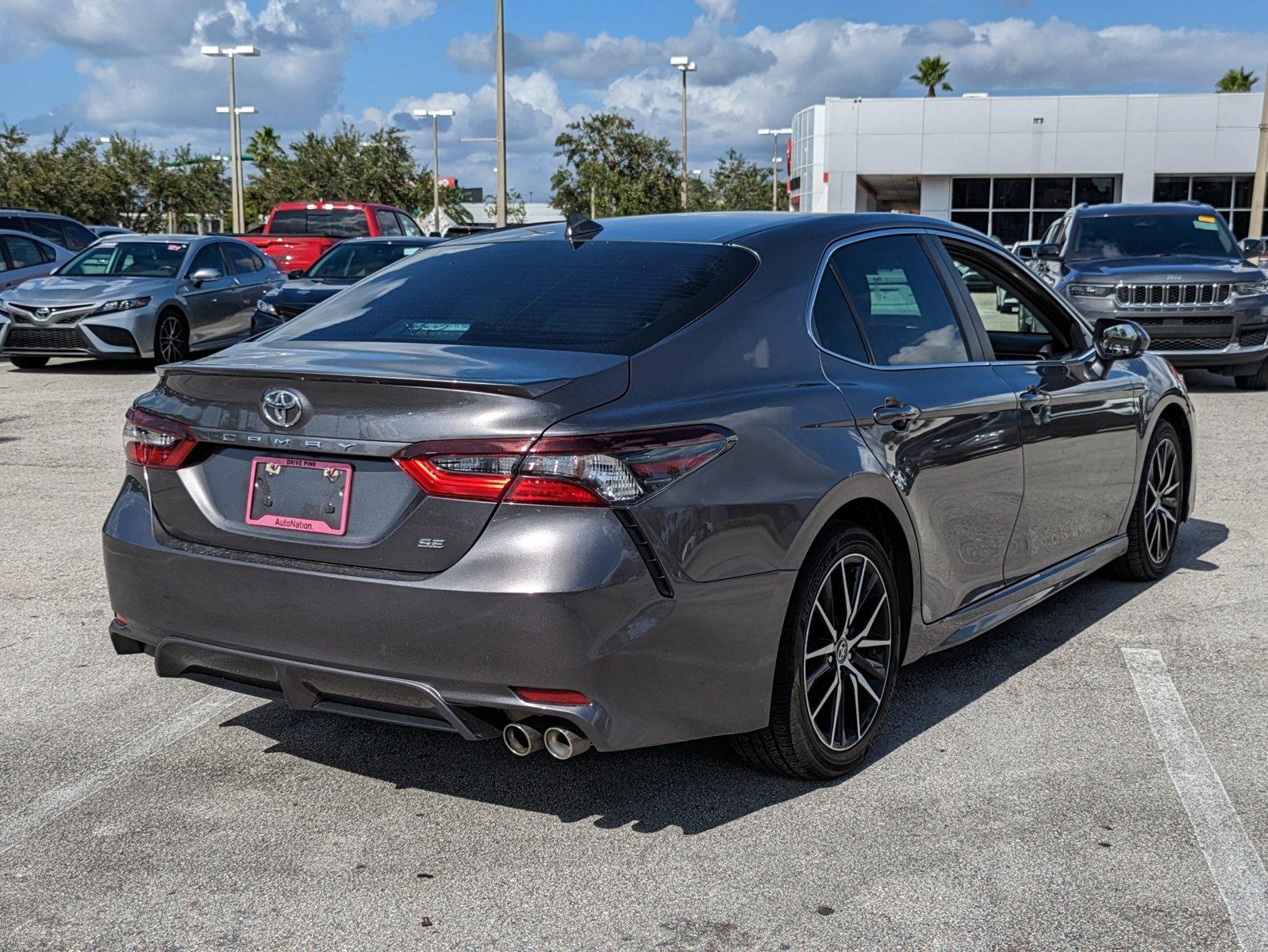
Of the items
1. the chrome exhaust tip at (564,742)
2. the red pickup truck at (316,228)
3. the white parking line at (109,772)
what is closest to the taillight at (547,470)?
the chrome exhaust tip at (564,742)

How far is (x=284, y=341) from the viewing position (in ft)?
13.6

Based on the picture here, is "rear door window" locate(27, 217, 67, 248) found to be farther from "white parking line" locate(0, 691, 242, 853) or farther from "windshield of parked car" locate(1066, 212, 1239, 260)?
"white parking line" locate(0, 691, 242, 853)

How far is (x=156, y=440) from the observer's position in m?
3.85

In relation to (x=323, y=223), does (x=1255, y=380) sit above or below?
below

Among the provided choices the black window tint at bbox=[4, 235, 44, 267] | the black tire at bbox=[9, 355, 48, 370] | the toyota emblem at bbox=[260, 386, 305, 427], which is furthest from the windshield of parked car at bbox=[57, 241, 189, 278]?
the toyota emblem at bbox=[260, 386, 305, 427]

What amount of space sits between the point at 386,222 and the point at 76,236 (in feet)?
17.3

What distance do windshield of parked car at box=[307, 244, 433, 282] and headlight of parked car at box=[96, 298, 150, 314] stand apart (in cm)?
208

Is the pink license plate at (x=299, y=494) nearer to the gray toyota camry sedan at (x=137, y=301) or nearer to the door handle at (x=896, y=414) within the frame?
the door handle at (x=896, y=414)

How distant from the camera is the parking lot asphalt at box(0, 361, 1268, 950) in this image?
326 cm

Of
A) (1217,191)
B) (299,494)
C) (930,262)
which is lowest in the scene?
(299,494)

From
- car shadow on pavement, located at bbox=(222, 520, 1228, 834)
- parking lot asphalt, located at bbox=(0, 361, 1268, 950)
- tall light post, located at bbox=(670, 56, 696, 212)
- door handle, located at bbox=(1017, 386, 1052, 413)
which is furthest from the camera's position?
tall light post, located at bbox=(670, 56, 696, 212)

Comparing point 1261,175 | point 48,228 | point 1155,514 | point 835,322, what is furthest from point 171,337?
point 1261,175

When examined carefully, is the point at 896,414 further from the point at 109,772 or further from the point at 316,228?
the point at 316,228

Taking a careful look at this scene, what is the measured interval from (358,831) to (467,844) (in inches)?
12.0
